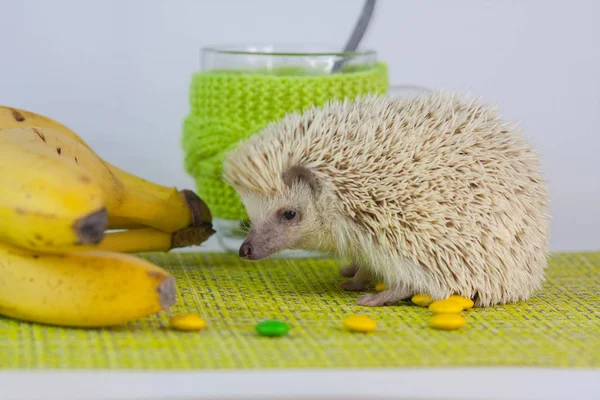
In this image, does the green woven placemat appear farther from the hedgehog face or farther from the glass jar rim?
the glass jar rim

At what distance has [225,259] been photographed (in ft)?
7.04

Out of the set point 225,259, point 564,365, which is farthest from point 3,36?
point 564,365

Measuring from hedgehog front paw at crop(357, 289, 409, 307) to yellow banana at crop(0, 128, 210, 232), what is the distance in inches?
18.1

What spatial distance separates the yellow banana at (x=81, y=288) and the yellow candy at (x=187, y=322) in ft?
0.14

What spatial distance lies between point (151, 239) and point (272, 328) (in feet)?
1.88

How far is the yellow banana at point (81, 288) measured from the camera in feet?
4.76

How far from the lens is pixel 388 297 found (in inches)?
67.0

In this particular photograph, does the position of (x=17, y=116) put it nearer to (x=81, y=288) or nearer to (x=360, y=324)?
A: (x=81, y=288)

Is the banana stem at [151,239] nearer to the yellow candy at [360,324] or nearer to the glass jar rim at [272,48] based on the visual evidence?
the glass jar rim at [272,48]

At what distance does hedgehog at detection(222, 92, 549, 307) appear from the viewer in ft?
5.38

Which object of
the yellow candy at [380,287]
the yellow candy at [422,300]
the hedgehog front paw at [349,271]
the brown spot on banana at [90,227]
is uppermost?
the brown spot on banana at [90,227]

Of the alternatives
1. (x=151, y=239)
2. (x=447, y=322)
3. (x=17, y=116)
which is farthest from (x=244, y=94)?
(x=447, y=322)

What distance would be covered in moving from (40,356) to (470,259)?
794 mm

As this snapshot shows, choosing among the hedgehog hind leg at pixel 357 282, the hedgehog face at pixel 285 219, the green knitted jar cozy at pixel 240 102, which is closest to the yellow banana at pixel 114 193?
the green knitted jar cozy at pixel 240 102
